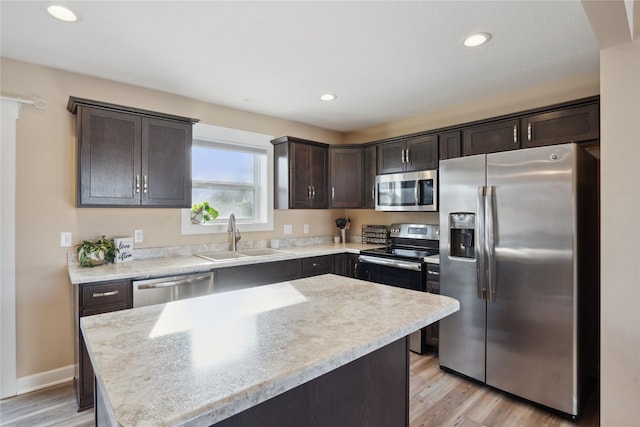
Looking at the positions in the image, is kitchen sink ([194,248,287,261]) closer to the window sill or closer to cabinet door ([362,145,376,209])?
the window sill

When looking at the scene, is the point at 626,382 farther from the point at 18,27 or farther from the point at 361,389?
the point at 18,27

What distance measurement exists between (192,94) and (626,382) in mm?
3889

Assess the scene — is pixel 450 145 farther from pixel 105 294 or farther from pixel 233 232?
pixel 105 294

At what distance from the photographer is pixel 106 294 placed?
235cm

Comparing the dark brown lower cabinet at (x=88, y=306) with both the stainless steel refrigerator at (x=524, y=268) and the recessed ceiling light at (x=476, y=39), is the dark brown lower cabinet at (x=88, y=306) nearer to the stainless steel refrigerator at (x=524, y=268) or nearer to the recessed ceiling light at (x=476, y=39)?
the stainless steel refrigerator at (x=524, y=268)

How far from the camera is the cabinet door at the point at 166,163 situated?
110 inches

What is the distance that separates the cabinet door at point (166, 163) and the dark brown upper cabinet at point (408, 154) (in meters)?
2.15

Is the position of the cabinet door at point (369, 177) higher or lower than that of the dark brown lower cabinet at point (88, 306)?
higher

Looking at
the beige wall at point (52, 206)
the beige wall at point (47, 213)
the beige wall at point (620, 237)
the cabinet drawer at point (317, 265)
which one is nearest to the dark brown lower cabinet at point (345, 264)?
the cabinet drawer at point (317, 265)

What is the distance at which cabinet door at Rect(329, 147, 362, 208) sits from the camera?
4195mm

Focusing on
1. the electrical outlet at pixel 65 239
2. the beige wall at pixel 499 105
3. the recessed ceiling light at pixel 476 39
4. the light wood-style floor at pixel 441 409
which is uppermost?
the recessed ceiling light at pixel 476 39

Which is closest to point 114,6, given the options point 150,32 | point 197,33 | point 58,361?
point 150,32

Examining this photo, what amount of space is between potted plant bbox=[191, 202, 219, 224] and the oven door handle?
5.47 feet

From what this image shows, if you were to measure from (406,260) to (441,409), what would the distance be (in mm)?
1308
